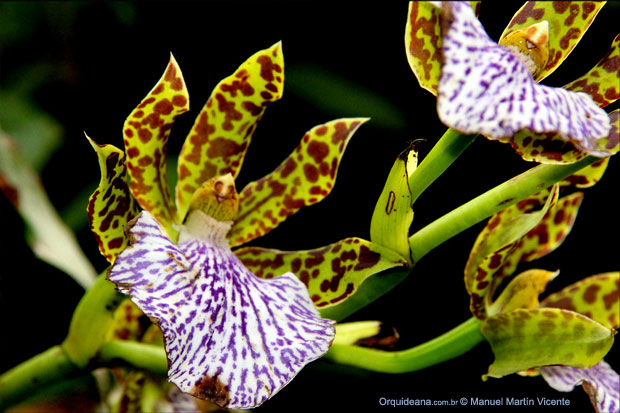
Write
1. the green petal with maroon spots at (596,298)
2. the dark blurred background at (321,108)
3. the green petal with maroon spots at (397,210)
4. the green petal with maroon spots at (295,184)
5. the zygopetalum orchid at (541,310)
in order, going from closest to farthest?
1. the green petal with maroon spots at (397,210)
2. the zygopetalum orchid at (541,310)
3. the green petal with maroon spots at (295,184)
4. the green petal with maroon spots at (596,298)
5. the dark blurred background at (321,108)

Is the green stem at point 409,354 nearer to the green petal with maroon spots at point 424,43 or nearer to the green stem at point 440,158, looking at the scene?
the green stem at point 440,158

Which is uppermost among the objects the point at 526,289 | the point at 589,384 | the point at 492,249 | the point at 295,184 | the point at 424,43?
the point at 424,43

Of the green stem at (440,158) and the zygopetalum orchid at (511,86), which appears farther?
the green stem at (440,158)

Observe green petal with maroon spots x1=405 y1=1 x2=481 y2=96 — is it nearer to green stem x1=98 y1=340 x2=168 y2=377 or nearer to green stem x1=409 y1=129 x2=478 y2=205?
green stem x1=409 y1=129 x2=478 y2=205

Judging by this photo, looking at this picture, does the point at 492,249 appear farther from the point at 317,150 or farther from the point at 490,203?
the point at 317,150

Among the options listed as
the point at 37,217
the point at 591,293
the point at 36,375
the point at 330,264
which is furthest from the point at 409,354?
the point at 37,217

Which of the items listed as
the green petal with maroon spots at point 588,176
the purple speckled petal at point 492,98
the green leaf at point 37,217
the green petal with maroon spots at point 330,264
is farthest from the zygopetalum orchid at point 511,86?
the green leaf at point 37,217
